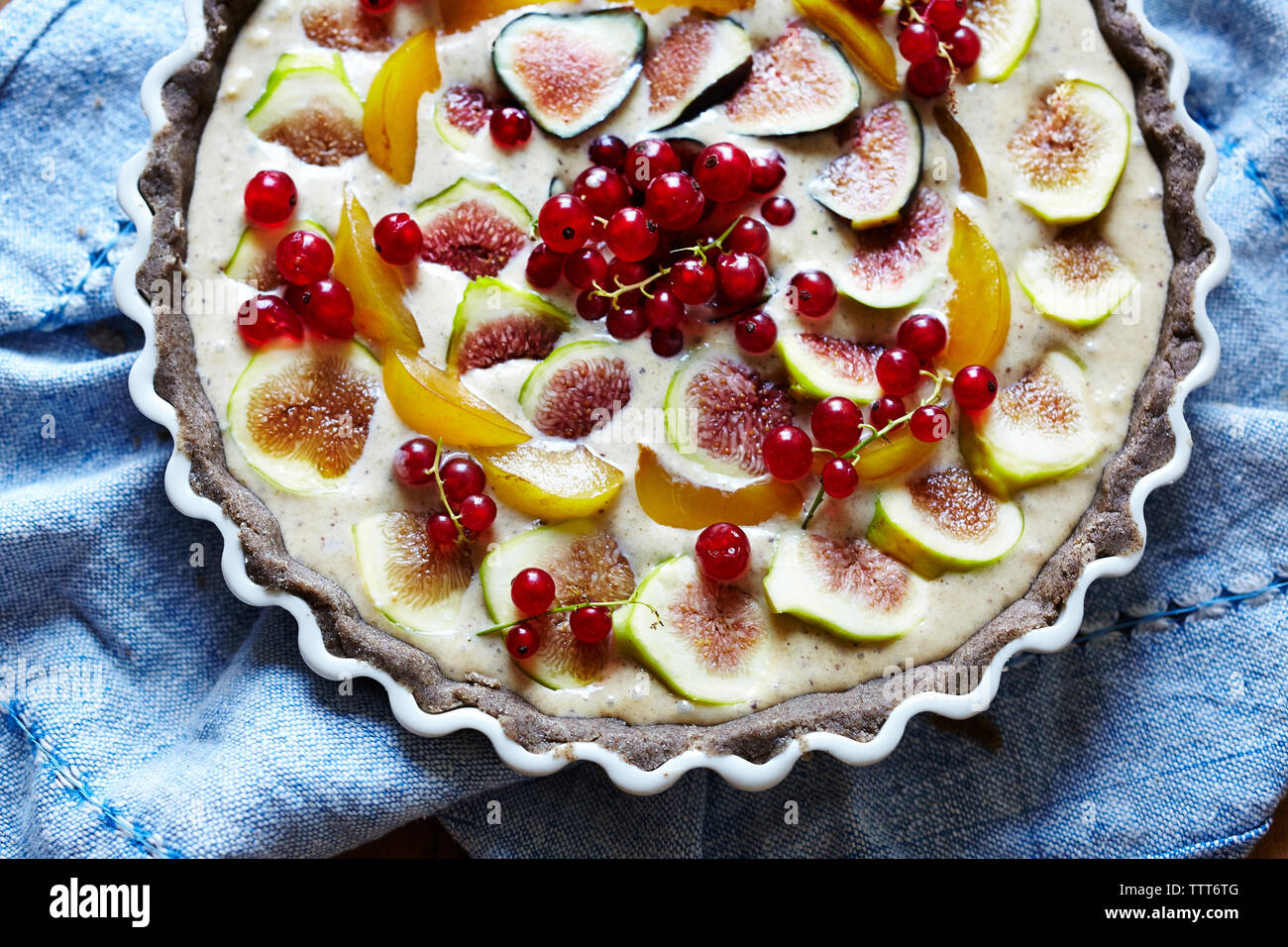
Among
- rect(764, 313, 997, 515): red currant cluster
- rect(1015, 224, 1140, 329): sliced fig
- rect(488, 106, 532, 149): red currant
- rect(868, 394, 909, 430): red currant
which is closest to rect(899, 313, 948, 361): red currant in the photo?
rect(764, 313, 997, 515): red currant cluster

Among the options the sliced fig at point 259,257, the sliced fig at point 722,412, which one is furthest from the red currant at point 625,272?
the sliced fig at point 259,257

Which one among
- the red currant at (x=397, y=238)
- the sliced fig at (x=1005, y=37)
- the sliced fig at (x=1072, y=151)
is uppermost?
the sliced fig at (x=1005, y=37)

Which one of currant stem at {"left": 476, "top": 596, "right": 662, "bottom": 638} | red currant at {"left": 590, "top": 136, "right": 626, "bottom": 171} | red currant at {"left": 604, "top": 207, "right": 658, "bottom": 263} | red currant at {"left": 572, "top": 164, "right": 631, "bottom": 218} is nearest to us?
currant stem at {"left": 476, "top": 596, "right": 662, "bottom": 638}

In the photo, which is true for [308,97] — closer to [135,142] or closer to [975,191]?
[135,142]

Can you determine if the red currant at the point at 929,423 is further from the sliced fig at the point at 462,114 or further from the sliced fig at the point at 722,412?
the sliced fig at the point at 462,114

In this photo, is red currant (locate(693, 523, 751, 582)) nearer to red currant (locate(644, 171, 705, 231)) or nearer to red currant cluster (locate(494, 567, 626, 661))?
red currant cluster (locate(494, 567, 626, 661))

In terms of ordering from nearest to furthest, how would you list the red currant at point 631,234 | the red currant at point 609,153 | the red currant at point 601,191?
the red currant at point 631,234, the red currant at point 601,191, the red currant at point 609,153
